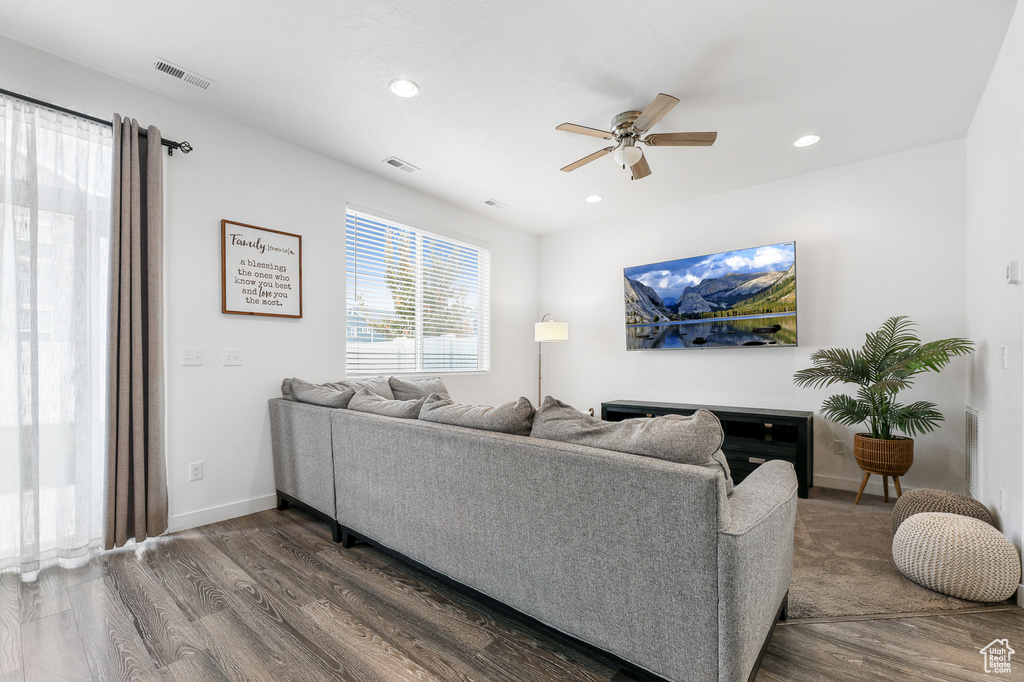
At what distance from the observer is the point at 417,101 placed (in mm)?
2742

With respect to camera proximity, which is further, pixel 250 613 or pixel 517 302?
pixel 517 302

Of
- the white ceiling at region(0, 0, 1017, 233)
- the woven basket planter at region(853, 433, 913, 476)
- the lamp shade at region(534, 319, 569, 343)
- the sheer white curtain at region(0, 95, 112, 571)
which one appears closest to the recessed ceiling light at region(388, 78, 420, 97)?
the white ceiling at region(0, 0, 1017, 233)

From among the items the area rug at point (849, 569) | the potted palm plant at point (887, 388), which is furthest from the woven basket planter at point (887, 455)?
the area rug at point (849, 569)

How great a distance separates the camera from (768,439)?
3.61 metres

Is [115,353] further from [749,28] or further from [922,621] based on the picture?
[922,621]

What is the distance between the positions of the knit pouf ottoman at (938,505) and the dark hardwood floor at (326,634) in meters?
0.50

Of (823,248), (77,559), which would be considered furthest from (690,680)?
(823,248)

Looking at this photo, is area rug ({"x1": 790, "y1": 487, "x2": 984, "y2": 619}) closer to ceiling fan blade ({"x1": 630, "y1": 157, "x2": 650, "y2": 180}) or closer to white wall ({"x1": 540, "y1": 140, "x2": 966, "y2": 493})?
white wall ({"x1": 540, "y1": 140, "x2": 966, "y2": 493})

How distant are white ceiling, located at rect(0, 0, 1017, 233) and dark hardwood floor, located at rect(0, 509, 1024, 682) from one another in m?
2.54

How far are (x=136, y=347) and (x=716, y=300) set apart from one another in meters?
4.39

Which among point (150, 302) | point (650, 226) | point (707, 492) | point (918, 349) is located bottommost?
point (707, 492)

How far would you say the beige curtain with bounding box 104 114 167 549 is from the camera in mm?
2342

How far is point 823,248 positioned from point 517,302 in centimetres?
310

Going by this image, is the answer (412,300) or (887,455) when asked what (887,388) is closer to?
(887,455)
